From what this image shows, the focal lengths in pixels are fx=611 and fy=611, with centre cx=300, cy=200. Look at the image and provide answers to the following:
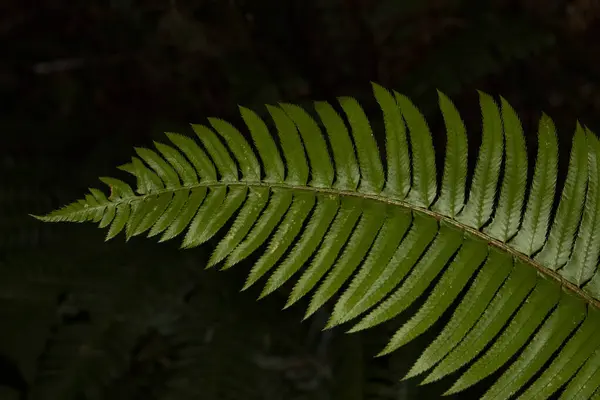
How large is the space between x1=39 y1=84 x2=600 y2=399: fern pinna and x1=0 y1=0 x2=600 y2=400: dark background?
559mm

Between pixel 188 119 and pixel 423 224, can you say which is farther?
pixel 188 119

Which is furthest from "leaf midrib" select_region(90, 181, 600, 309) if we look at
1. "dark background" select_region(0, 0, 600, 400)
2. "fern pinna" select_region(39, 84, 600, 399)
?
"dark background" select_region(0, 0, 600, 400)

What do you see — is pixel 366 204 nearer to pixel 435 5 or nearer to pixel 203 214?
pixel 203 214

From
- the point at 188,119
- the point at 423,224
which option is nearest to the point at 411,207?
the point at 423,224

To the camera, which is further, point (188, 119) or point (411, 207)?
point (188, 119)

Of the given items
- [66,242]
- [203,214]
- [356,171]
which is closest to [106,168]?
[66,242]

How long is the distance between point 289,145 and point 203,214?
0.21 meters

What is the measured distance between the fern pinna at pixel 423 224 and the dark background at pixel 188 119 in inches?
22.0

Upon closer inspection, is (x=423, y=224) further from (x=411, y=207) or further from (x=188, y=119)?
(x=188, y=119)

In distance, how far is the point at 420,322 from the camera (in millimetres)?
1102

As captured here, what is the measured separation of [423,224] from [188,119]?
1.34 m

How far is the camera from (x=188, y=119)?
89.6 inches

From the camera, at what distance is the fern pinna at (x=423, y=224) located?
1099mm

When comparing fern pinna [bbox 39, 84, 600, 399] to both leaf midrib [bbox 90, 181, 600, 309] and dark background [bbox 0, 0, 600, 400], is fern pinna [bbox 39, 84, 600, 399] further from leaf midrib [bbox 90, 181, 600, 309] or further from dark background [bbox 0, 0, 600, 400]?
dark background [bbox 0, 0, 600, 400]
